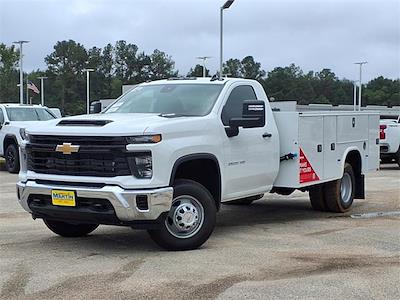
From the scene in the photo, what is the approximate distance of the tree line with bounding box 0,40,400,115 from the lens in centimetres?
8547

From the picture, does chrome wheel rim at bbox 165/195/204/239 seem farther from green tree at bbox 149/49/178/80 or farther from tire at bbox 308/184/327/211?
green tree at bbox 149/49/178/80

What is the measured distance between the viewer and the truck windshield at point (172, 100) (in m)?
7.86

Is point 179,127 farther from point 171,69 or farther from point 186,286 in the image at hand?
point 171,69

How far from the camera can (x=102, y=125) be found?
6.84 metres

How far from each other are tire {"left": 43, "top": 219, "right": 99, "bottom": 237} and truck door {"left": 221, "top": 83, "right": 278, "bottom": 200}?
5.98 feet

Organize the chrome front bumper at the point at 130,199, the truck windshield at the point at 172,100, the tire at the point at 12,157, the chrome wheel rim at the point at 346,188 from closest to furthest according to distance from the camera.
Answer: the chrome front bumper at the point at 130,199, the truck windshield at the point at 172,100, the chrome wheel rim at the point at 346,188, the tire at the point at 12,157

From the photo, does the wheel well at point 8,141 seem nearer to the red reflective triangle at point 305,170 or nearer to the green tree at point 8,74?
the red reflective triangle at point 305,170

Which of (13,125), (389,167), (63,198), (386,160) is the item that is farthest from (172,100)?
(389,167)

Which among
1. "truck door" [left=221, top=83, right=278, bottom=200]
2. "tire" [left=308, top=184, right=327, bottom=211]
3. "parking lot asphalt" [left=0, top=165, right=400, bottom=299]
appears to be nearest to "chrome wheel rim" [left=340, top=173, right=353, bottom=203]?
"tire" [left=308, top=184, right=327, bottom=211]

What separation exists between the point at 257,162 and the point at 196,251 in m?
1.71

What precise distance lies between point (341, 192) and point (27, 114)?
9965mm

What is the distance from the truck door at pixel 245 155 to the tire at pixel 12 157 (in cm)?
969

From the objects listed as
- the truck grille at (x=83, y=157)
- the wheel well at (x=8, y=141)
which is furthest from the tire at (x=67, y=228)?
the wheel well at (x=8, y=141)

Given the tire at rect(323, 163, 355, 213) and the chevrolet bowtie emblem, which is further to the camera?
the tire at rect(323, 163, 355, 213)
